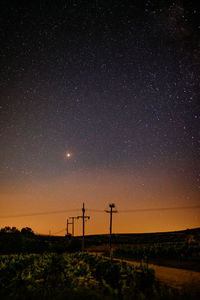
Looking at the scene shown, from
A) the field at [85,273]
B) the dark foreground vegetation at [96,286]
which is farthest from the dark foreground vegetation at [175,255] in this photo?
the dark foreground vegetation at [96,286]

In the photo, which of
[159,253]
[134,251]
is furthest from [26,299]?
[134,251]

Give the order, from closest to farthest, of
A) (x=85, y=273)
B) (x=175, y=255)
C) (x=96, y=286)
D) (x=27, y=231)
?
(x=96, y=286) → (x=85, y=273) → (x=175, y=255) → (x=27, y=231)

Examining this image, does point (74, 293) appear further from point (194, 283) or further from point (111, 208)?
point (111, 208)

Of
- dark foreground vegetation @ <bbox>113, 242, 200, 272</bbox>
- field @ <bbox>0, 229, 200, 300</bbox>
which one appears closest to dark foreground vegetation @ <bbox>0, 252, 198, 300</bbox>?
field @ <bbox>0, 229, 200, 300</bbox>

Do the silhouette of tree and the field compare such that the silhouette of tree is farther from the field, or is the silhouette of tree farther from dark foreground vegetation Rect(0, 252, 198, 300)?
dark foreground vegetation Rect(0, 252, 198, 300)

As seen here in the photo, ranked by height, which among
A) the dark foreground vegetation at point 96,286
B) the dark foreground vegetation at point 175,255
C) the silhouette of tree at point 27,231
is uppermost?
the dark foreground vegetation at point 96,286

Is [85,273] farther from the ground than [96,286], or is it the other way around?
[96,286]

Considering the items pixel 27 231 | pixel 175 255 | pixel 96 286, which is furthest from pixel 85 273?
pixel 27 231

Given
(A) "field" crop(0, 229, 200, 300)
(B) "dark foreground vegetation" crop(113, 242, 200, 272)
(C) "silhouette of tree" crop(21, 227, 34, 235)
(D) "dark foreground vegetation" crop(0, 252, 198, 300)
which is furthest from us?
(C) "silhouette of tree" crop(21, 227, 34, 235)

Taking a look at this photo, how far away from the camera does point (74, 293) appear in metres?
5.78

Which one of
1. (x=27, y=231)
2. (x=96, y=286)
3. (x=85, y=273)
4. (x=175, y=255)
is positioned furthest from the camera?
(x=27, y=231)

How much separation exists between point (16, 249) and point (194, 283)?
158 ft

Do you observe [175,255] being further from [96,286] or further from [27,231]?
[27,231]

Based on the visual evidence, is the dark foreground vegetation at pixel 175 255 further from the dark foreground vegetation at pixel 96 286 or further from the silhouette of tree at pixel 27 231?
the silhouette of tree at pixel 27 231
